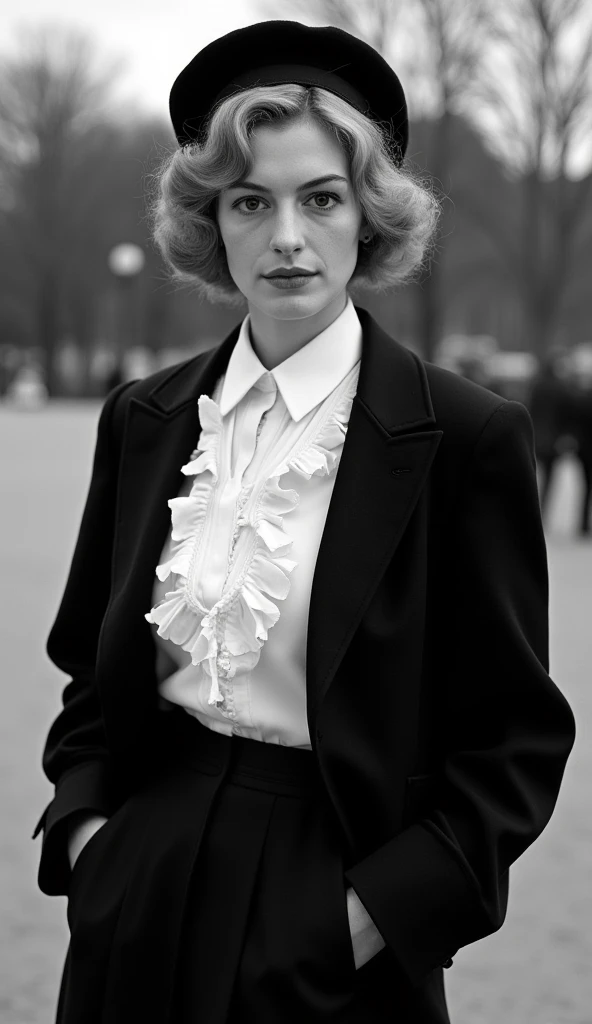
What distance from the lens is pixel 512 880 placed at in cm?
403

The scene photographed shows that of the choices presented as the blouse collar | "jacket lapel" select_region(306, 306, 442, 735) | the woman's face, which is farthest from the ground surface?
the woman's face

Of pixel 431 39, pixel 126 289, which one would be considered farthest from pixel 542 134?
pixel 126 289

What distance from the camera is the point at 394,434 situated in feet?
6.28

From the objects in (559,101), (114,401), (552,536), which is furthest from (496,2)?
(114,401)

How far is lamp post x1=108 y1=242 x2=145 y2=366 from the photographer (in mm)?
25250

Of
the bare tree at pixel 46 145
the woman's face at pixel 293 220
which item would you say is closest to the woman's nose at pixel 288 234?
the woman's face at pixel 293 220

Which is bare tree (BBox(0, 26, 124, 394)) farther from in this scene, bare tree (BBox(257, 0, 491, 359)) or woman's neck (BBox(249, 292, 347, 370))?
woman's neck (BBox(249, 292, 347, 370))

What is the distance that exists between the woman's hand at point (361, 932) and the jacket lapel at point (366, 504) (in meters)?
0.28

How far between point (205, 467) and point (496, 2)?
19.2m

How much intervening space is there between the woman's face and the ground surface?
2193 mm

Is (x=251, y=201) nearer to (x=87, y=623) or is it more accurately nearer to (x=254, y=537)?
(x=254, y=537)

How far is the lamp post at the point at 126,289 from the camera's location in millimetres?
25250

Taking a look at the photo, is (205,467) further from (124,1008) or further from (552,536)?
(552,536)

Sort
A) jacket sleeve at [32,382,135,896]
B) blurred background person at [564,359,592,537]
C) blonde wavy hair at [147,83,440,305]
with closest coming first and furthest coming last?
blonde wavy hair at [147,83,440,305], jacket sleeve at [32,382,135,896], blurred background person at [564,359,592,537]
